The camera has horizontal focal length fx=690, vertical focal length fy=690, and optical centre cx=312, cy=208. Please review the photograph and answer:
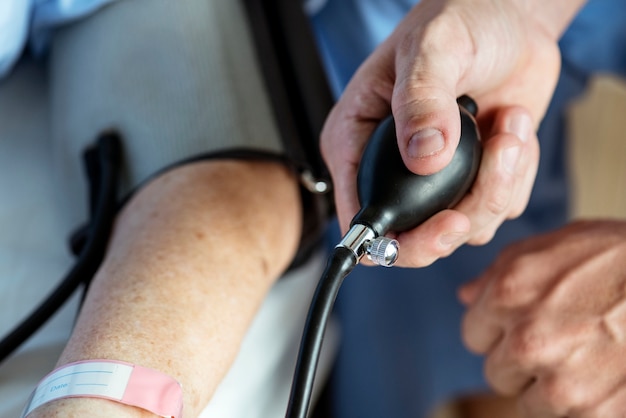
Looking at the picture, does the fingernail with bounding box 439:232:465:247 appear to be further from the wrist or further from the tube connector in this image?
the wrist

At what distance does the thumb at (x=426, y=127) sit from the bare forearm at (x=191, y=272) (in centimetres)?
18

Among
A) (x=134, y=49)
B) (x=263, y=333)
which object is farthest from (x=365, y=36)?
(x=263, y=333)

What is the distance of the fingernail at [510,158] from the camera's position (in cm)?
49

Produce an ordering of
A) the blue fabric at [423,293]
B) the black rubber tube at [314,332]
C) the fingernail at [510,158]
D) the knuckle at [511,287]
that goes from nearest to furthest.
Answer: the black rubber tube at [314,332]
the fingernail at [510,158]
the knuckle at [511,287]
the blue fabric at [423,293]

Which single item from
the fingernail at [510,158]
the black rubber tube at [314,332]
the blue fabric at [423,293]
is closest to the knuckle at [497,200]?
the fingernail at [510,158]

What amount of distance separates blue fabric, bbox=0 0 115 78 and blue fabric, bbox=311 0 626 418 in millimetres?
278

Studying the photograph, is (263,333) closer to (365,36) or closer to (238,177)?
(238,177)

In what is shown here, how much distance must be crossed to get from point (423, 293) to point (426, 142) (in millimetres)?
601

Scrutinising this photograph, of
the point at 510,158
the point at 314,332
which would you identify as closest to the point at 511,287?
the point at 510,158

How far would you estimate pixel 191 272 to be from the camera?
20.6 inches

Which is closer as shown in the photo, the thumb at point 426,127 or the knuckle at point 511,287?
the thumb at point 426,127

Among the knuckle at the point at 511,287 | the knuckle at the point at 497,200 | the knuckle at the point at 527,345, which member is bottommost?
the knuckle at the point at 527,345

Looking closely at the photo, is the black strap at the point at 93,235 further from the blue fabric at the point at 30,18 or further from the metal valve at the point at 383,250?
the metal valve at the point at 383,250

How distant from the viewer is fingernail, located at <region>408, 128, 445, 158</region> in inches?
16.8
